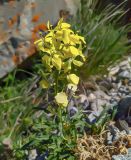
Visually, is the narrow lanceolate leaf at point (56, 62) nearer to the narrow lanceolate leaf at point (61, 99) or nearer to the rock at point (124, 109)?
the narrow lanceolate leaf at point (61, 99)

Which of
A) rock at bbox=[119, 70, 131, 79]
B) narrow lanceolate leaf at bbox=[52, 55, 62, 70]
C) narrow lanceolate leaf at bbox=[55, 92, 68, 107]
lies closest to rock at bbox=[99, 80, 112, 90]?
rock at bbox=[119, 70, 131, 79]

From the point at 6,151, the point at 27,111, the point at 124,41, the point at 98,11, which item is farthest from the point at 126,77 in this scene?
the point at 6,151

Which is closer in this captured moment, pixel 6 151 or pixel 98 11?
pixel 6 151

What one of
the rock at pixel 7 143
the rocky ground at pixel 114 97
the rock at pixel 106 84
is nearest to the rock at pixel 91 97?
the rocky ground at pixel 114 97

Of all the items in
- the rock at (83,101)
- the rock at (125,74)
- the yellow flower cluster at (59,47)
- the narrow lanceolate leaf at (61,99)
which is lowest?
the narrow lanceolate leaf at (61,99)

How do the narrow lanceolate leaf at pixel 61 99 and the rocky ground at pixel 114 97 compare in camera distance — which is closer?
the narrow lanceolate leaf at pixel 61 99

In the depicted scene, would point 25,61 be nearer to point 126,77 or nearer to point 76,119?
point 126,77

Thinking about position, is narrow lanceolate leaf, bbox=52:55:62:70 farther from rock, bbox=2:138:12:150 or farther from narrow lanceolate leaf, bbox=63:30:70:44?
rock, bbox=2:138:12:150

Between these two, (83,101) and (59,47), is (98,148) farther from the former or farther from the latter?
(83,101)
